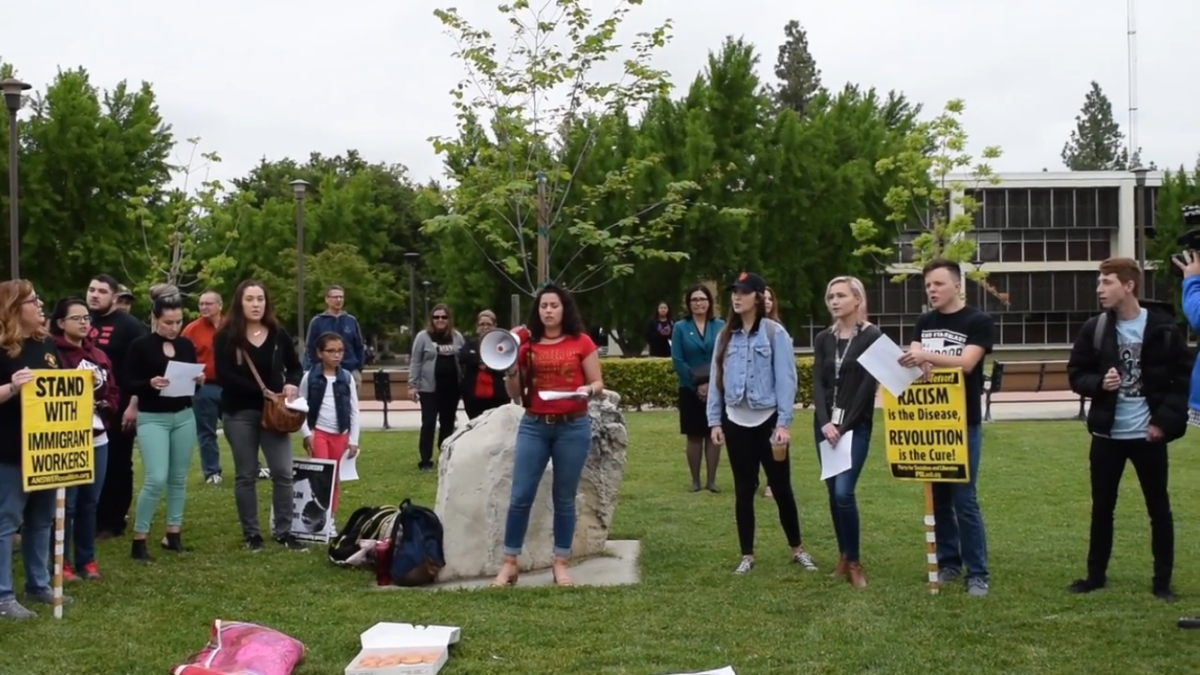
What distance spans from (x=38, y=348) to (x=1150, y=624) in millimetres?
6058

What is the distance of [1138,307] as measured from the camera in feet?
21.8

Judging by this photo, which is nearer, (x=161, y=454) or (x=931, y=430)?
(x=931, y=430)

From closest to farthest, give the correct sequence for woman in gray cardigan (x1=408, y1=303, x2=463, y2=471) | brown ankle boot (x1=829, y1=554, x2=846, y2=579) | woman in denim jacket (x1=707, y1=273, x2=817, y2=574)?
brown ankle boot (x1=829, y1=554, x2=846, y2=579) < woman in denim jacket (x1=707, y1=273, x2=817, y2=574) < woman in gray cardigan (x1=408, y1=303, x2=463, y2=471)

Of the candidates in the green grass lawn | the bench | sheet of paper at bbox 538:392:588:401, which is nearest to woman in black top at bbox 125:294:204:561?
the green grass lawn

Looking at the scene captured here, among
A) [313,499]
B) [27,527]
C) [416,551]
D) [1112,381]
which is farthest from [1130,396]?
[27,527]

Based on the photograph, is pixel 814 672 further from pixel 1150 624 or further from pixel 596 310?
pixel 596 310

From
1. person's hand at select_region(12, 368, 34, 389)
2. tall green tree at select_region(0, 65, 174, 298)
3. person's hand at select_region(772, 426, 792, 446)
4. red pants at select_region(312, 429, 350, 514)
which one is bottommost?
red pants at select_region(312, 429, 350, 514)

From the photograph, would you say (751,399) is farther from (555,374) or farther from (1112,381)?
(1112,381)

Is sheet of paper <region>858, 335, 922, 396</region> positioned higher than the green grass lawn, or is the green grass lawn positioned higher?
sheet of paper <region>858, 335, 922, 396</region>

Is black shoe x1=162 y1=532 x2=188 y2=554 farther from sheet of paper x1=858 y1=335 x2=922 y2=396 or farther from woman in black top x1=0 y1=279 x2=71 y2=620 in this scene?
sheet of paper x1=858 y1=335 x2=922 y2=396

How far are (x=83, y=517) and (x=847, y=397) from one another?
471cm

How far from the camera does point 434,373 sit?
13.3 meters

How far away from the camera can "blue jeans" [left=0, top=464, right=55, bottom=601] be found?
6.45 meters

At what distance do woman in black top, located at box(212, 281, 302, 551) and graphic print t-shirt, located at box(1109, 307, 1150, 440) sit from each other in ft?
17.3
